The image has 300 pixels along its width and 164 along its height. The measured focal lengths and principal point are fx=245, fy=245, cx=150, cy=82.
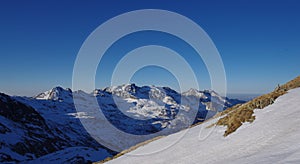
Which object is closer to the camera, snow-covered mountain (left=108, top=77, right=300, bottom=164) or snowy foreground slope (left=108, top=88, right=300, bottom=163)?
snowy foreground slope (left=108, top=88, right=300, bottom=163)

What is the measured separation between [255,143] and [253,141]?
18.0 inches

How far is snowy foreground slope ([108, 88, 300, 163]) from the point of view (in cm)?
1257

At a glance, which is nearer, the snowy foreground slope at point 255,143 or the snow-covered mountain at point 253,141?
the snowy foreground slope at point 255,143

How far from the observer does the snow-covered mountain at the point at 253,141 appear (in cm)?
1281

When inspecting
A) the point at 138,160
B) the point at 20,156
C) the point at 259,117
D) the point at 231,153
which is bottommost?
the point at 20,156

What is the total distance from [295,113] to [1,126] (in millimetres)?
208469

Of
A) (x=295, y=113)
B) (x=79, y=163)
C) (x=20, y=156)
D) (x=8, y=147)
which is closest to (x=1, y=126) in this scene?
(x=8, y=147)

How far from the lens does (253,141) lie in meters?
16.0

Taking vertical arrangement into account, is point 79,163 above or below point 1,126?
below

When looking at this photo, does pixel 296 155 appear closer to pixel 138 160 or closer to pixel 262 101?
pixel 262 101

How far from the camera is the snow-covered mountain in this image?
12.8m

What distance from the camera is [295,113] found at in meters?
17.4

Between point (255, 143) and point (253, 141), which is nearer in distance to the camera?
point (255, 143)

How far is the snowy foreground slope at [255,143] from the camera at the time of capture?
1257 centimetres
